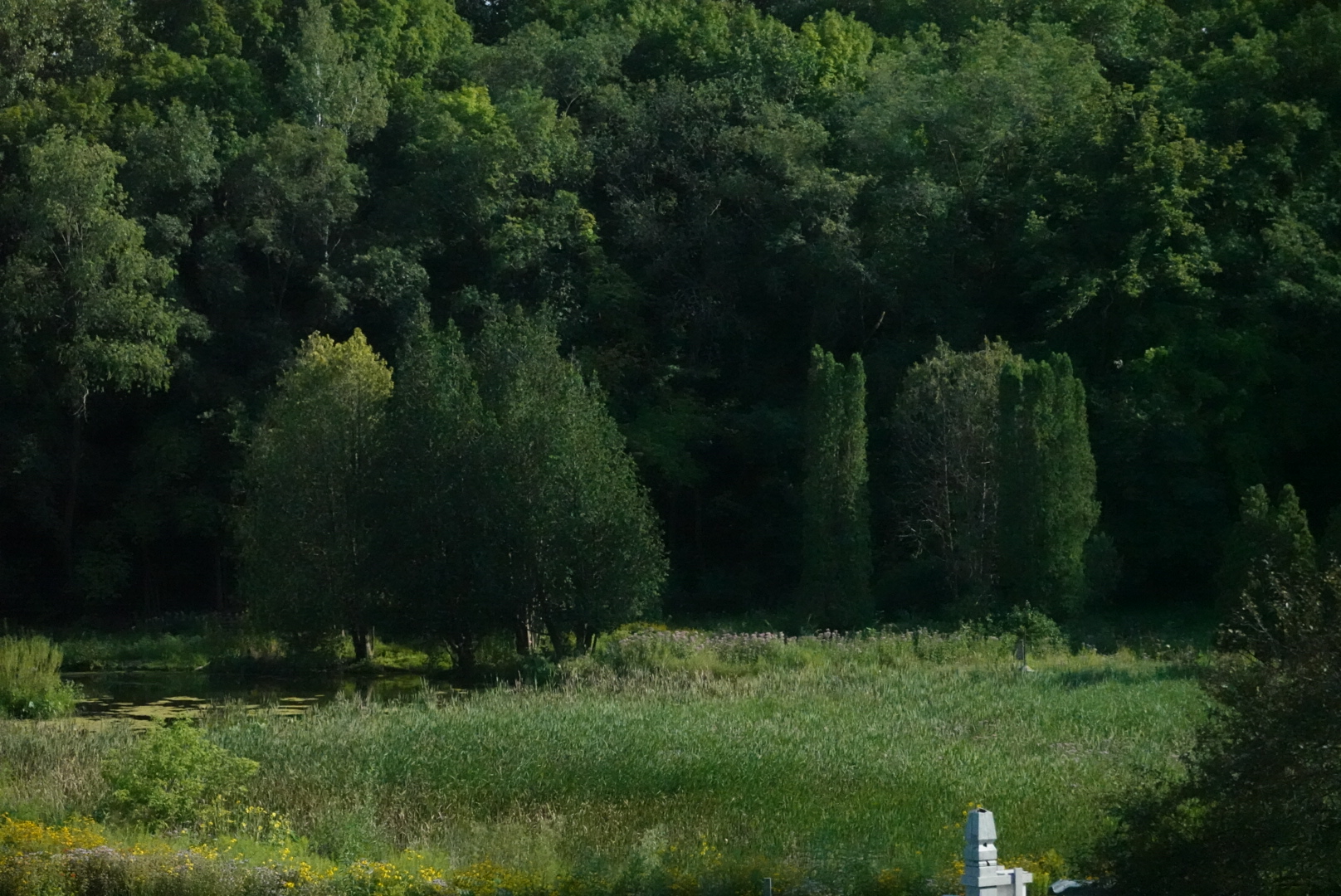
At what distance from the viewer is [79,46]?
154ft

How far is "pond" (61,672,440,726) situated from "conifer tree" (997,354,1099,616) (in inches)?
509

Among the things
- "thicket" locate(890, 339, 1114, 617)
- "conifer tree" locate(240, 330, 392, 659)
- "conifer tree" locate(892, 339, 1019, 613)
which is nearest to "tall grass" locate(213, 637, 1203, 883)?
"thicket" locate(890, 339, 1114, 617)

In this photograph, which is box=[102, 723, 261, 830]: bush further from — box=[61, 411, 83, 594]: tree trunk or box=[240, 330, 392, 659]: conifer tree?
box=[61, 411, 83, 594]: tree trunk

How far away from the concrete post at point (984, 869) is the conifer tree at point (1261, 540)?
746 inches

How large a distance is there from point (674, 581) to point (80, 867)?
32.4 m

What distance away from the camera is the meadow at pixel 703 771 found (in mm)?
13281

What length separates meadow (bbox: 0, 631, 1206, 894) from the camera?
1328cm

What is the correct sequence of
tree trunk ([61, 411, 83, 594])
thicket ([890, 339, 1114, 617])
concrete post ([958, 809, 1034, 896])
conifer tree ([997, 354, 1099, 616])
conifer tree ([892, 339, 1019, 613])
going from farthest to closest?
1. tree trunk ([61, 411, 83, 594])
2. conifer tree ([892, 339, 1019, 613])
3. thicket ([890, 339, 1114, 617])
4. conifer tree ([997, 354, 1099, 616])
5. concrete post ([958, 809, 1034, 896])

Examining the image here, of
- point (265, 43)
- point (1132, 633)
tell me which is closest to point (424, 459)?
point (1132, 633)

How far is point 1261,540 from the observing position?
27.4 metres

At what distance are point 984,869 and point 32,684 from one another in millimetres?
22335

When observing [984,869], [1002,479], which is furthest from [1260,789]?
[1002,479]

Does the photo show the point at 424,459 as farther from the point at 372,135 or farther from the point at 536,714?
the point at 372,135

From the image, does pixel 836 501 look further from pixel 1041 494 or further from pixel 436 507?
pixel 436 507
